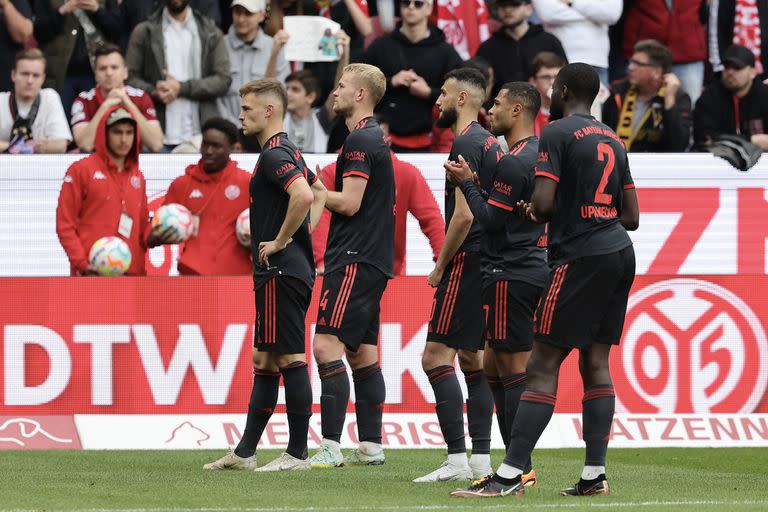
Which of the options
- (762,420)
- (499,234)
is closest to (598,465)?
(499,234)

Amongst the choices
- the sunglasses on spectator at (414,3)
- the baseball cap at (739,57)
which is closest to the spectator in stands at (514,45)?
the sunglasses on spectator at (414,3)

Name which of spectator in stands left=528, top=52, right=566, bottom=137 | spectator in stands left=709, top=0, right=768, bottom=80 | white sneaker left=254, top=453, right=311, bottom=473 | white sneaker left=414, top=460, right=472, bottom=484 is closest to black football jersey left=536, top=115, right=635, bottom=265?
white sneaker left=414, top=460, right=472, bottom=484

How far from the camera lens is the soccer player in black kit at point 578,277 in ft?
22.7

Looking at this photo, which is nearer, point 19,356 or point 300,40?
point 19,356

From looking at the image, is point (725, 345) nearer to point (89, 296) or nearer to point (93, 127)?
point (89, 296)

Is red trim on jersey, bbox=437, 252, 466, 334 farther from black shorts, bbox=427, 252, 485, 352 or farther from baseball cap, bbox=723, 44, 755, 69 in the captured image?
baseball cap, bbox=723, 44, 755, 69

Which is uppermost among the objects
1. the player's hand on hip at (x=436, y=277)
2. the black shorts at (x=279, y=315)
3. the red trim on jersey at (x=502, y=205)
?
the red trim on jersey at (x=502, y=205)

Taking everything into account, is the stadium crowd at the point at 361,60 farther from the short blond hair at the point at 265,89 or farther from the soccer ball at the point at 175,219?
the short blond hair at the point at 265,89

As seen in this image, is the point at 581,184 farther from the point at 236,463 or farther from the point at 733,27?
the point at 733,27

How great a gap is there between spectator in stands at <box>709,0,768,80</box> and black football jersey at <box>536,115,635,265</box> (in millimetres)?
8229

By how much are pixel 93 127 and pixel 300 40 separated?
2.35 m

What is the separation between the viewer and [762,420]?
1070cm

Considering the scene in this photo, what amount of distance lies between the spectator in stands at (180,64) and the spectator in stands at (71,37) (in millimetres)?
636

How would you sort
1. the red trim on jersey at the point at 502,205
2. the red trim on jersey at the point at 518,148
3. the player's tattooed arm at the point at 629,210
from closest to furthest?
the player's tattooed arm at the point at 629,210
the red trim on jersey at the point at 502,205
the red trim on jersey at the point at 518,148
